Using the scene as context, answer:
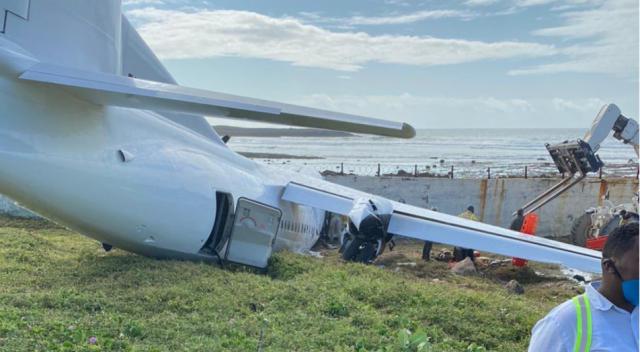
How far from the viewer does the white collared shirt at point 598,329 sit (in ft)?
8.08

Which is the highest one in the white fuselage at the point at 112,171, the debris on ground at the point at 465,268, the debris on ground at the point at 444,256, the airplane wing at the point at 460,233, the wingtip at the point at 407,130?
the wingtip at the point at 407,130

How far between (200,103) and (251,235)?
16.6 feet

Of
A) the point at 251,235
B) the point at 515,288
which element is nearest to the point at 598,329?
the point at 251,235

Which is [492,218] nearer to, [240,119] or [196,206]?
[196,206]

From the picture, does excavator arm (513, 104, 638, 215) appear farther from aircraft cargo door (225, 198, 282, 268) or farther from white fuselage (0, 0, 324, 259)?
white fuselage (0, 0, 324, 259)

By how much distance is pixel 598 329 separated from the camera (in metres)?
2.49

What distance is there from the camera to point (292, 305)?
7.43m

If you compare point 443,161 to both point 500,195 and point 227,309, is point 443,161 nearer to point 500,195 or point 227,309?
point 500,195

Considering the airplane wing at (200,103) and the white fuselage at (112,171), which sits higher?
the airplane wing at (200,103)

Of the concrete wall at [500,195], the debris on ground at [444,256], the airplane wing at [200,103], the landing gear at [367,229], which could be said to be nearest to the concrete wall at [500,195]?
the concrete wall at [500,195]

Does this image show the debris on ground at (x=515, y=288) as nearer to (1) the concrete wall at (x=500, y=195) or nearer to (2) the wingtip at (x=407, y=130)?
(2) the wingtip at (x=407, y=130)

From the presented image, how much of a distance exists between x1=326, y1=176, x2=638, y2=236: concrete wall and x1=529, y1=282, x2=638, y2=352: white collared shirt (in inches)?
649

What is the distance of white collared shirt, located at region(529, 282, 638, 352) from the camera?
2.46 m

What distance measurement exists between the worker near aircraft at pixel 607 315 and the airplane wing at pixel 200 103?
10.6ft
